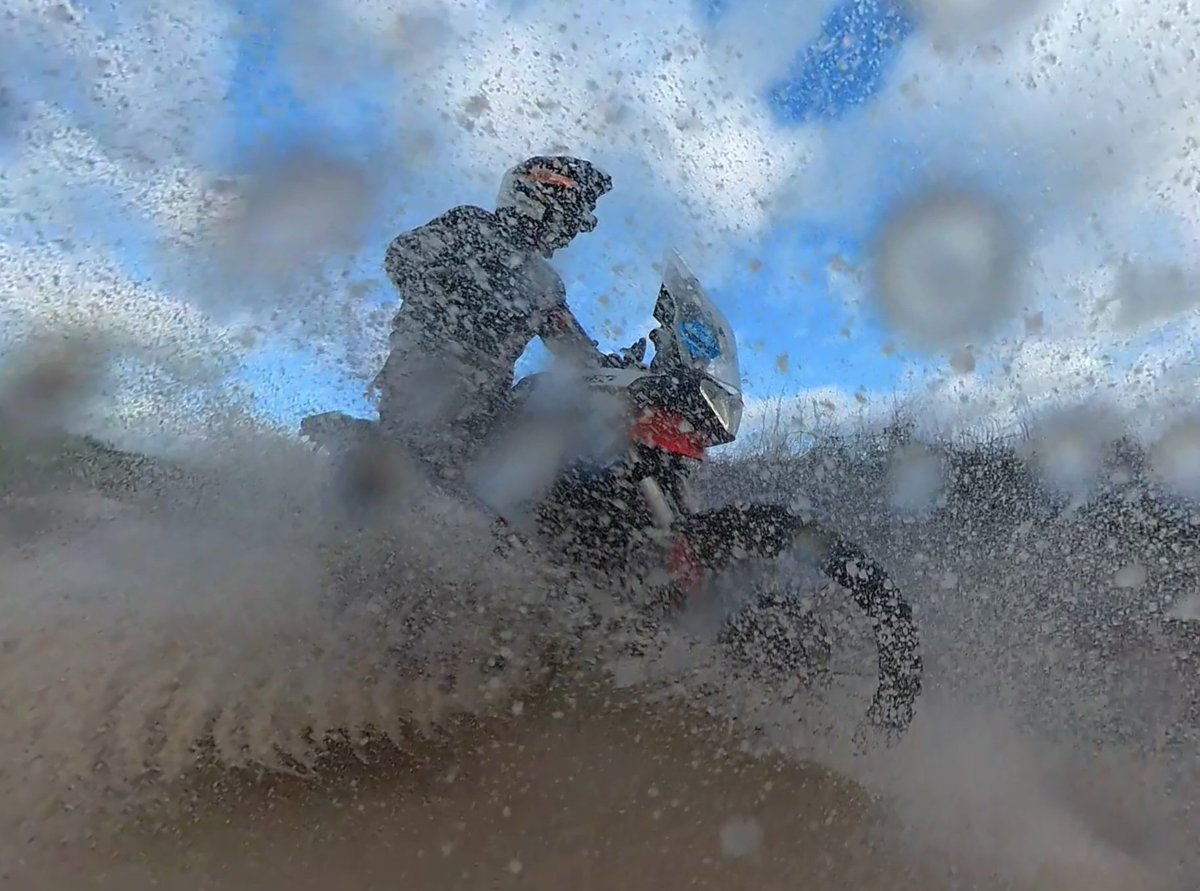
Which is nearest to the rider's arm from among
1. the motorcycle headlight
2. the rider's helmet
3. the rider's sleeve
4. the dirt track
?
the rider's sleeve

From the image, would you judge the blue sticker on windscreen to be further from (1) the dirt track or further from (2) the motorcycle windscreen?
(1) the dirt track

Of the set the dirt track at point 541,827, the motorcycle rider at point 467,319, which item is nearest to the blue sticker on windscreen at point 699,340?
the motorcycle rider at point 467,319

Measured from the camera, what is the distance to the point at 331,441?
1961mm

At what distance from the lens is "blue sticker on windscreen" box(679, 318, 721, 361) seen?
2002 mm

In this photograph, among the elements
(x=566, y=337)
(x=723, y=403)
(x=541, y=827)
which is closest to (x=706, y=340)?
(x=723, y=403)

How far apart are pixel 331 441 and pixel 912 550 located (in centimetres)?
181

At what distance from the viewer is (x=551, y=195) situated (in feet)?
6.74

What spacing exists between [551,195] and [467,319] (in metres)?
0.37

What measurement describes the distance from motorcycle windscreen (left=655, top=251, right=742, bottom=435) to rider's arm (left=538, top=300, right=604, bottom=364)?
188 millimetres

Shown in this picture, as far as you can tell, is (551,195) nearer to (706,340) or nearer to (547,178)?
(547,178)

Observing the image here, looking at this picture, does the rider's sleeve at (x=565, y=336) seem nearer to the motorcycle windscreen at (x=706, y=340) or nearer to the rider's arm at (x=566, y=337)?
→ the rider's arm at (x=566, y=337)

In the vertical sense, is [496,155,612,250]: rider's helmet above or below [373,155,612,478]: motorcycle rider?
above

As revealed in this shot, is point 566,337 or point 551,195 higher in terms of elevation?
point 551,195

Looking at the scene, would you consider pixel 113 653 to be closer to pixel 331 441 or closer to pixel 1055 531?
pixel 331 441
